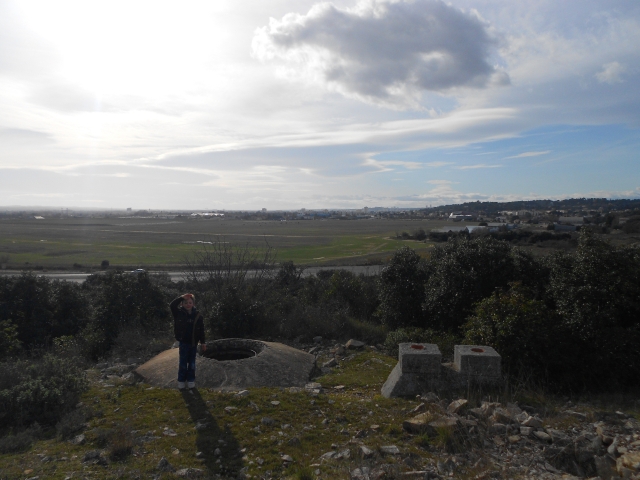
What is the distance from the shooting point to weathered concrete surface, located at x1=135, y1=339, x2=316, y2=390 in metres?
8.12

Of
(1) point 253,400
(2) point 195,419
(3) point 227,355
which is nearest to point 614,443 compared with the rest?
(1) point 253,400

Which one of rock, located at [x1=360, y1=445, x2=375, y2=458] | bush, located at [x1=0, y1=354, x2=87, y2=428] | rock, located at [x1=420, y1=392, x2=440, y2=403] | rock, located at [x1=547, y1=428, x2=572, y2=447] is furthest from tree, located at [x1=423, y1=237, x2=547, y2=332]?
bush, located at [x1=0, y1=354, x2=87, y2=428]

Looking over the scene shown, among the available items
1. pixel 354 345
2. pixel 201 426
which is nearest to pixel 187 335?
pixel 201 426

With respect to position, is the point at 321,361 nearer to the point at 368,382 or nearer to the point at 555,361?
the point at 368,382

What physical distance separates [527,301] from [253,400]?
595 cm

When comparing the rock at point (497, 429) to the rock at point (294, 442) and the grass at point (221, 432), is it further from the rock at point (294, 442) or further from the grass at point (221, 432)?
the rock at point (294, 442)

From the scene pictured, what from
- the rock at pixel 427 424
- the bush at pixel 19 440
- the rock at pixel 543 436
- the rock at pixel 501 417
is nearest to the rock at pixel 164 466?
the bush at pixel 19 440

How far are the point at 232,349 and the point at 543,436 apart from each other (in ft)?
23.3

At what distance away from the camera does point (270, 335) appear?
13391mm

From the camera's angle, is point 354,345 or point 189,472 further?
point 354,345

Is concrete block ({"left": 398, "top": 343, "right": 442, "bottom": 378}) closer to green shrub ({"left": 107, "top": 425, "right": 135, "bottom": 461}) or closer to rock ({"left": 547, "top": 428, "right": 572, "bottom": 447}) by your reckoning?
rock ({"left": 547, "top": 428, "right": 572, "bottom": 447})

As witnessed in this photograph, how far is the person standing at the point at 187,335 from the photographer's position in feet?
25.3

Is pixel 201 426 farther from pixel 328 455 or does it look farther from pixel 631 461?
pixel 631 461

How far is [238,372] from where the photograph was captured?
840 centimetres
